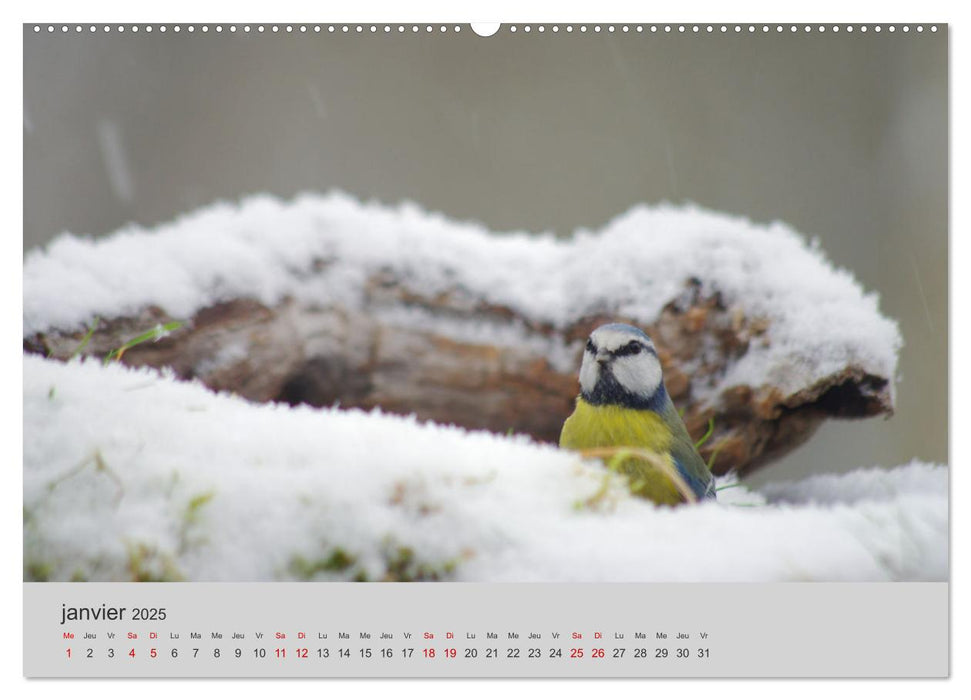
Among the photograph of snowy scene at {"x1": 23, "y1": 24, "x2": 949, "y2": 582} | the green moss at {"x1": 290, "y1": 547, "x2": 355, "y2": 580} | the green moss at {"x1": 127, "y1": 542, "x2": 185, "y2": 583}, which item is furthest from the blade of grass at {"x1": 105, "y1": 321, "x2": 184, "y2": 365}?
the green moss at {"x1": 290, "y1": 547, "x2": 355, "y2": 580}

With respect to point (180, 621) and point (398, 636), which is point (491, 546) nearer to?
point (398, 636)

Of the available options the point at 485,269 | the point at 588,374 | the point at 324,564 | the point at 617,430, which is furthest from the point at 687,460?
the point at 324,564

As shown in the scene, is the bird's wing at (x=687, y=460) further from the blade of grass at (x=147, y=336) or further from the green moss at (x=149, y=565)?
the blade of grass at (x=147, y=336)

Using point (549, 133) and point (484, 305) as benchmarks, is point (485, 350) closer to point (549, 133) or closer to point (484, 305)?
point (484, 305)

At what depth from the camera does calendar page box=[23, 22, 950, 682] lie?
893 mm

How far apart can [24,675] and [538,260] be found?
1.30 m

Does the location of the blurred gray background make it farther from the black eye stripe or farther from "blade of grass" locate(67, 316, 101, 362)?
the black eye stripe

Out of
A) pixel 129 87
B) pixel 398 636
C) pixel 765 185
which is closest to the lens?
pixel 398 636

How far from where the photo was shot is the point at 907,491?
1144 millimetres

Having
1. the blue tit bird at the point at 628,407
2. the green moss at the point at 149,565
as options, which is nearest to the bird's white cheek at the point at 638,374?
the blue tit bird at the point at 628,407

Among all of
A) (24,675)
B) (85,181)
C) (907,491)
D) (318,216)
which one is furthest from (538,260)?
(24,675)

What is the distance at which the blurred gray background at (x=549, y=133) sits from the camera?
50.3 inches

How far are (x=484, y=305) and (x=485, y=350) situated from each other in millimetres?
109

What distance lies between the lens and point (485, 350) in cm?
170
